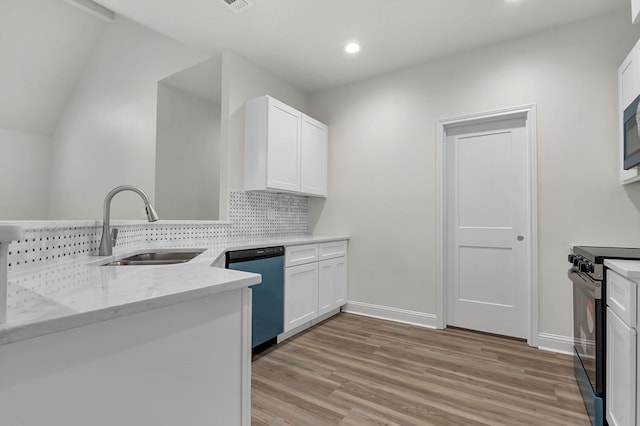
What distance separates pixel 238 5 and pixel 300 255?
213 centimetres

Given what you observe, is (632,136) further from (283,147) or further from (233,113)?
(233,113)

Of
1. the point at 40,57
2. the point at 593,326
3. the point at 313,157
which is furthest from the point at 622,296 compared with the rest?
the point at 40,57

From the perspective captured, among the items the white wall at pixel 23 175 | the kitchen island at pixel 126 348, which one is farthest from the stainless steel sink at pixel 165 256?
the white wall at pixel 23 175

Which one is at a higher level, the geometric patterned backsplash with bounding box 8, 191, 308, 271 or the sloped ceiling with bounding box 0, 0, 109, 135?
the sloped ceiling with bounding box 0, 0, 109, 135

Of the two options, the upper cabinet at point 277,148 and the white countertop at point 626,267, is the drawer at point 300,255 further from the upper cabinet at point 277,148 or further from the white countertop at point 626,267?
the white countertop at point 626,267

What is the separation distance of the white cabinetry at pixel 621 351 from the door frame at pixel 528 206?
48.7 inches

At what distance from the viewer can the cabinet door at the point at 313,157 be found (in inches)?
136

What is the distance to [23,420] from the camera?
54 centimetres

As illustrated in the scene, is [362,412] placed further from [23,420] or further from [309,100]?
[309,100]

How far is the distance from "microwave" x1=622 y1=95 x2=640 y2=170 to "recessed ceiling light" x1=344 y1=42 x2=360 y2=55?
2.12 m

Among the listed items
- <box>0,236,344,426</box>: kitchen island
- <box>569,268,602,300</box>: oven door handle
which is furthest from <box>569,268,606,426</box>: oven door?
<box>0,236,344,426</box>: kitchen island

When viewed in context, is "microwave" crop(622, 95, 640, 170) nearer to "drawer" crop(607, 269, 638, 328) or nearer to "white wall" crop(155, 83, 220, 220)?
"drawer" crop(607, 269, 638, 328)

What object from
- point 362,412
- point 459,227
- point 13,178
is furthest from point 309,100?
point 13,178

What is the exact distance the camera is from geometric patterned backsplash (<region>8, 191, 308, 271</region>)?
128 centimetres
